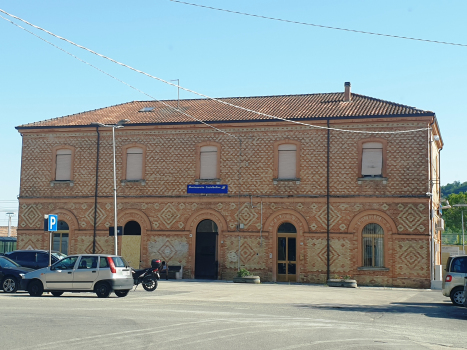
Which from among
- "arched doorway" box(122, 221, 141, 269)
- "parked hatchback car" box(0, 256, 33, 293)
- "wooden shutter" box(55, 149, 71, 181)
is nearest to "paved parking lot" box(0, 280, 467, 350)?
"parked hatchback car" box(0, 256, 33, 293)

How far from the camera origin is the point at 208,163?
3356cm

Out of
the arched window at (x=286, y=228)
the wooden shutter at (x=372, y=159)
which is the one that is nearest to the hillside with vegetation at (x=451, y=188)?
the wooden shutter at (x=372, y=159)

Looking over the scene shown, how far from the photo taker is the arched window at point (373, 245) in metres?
30.8

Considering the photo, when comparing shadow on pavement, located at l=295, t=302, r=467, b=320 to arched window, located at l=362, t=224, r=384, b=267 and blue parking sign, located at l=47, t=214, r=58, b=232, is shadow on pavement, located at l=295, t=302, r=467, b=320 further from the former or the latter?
blue parking sign, located at l=47, t=214, r=58, b=232

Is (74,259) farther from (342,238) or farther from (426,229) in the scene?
(426,229)

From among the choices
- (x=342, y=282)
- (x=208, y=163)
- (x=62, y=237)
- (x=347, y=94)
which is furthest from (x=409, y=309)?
(x=62, y=237)

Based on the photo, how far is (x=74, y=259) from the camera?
20.4 metres

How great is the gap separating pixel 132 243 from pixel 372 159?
13692 mm

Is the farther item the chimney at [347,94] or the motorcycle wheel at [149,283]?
the chimney at [347,94]

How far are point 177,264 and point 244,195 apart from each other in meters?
5.24

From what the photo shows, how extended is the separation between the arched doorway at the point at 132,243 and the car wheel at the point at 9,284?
475 inches

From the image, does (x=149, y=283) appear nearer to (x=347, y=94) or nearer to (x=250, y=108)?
(x=250, y=108)

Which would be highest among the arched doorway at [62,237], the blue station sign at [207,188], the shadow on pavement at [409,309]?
the blue station sign at [207,188]

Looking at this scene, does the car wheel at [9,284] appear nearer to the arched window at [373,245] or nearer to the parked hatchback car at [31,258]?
the parked hatchback car at [31,258]
